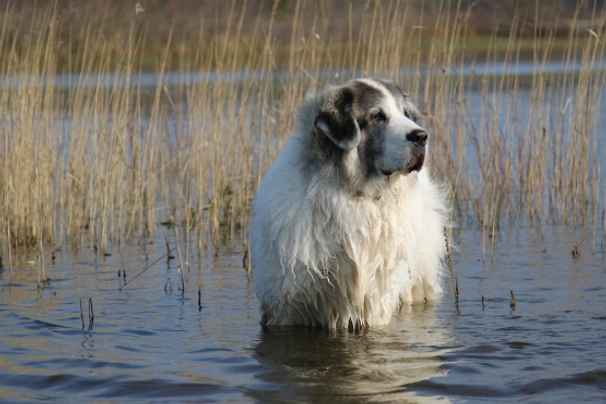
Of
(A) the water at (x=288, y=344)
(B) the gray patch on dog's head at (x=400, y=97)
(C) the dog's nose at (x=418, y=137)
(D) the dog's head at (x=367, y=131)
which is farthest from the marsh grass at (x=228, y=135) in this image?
(C) the dog's nose at (x=418, y=137)

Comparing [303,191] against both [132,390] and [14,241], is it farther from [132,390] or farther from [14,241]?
[14,241]

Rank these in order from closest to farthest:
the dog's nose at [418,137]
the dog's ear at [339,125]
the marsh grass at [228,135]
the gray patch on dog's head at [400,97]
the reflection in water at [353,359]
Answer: the reflection in water at [353,359], the dog's nose at [418,137], the dog's ear at [339,125], the gray patch on dog's head at [400,97], the marsh grass at [228,135]

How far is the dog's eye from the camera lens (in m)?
3.73

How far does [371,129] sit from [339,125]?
161 millimetres

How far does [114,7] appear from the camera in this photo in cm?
701

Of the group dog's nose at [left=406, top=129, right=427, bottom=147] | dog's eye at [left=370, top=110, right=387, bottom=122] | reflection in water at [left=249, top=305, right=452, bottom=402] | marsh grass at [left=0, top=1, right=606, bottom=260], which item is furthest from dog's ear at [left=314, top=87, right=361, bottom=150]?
marsh grass at [left=0, top=1, right=606, bottom=260]

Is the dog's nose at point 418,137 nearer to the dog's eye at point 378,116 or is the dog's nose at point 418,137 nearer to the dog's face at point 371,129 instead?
the dog's face at point 371,129

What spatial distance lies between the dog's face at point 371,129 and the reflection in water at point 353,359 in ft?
2.69

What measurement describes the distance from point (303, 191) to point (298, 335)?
732 mm

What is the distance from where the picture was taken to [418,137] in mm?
3523

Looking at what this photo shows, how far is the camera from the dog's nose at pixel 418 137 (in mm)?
3518

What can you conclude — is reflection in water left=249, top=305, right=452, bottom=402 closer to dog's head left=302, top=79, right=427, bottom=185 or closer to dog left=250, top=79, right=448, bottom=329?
dog left=250, top=79, right=448, bottom=329

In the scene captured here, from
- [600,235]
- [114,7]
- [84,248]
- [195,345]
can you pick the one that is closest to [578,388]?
[195,345]

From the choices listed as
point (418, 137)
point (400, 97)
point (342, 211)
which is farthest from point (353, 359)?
point (400, 97)
